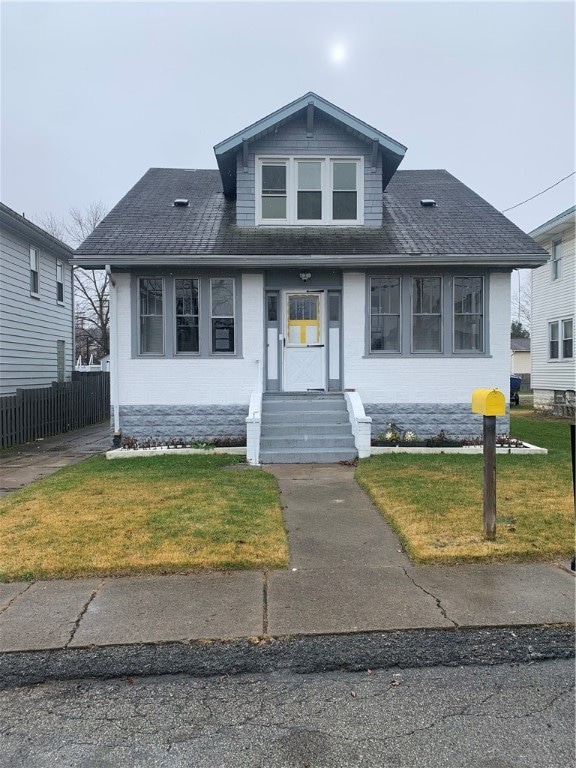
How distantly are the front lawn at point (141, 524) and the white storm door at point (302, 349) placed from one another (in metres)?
3.41

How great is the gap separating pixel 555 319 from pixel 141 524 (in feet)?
61.5

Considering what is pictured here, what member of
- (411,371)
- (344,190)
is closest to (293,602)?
(411,371)

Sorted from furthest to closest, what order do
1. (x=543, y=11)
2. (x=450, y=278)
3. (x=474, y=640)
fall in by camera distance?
(x=543, y=11)
(x=450, y=278)
(x=474, y=640)

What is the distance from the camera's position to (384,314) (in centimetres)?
1130

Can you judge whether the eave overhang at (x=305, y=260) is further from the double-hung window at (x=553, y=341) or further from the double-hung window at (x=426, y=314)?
the double-hung window at (x=553, y=341)

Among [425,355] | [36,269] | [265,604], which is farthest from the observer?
[36,269]

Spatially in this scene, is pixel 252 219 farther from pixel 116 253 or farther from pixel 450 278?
pixel 450 278

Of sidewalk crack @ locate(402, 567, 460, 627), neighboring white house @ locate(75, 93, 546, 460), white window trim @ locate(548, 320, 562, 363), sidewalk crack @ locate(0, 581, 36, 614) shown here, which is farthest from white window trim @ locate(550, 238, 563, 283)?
sidewalk crack @ locate(0, 581, 36, 614)

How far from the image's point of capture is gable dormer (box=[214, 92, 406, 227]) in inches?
458

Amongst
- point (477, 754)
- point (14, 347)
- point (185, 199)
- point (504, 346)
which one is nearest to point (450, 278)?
point (504, 346)

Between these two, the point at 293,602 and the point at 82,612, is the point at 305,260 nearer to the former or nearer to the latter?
the point at 293,602

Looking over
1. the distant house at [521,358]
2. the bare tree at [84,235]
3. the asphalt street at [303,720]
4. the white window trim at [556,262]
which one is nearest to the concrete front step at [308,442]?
the asphalt street at [303,720]

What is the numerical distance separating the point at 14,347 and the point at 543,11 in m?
16.4

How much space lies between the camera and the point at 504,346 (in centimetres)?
1118
